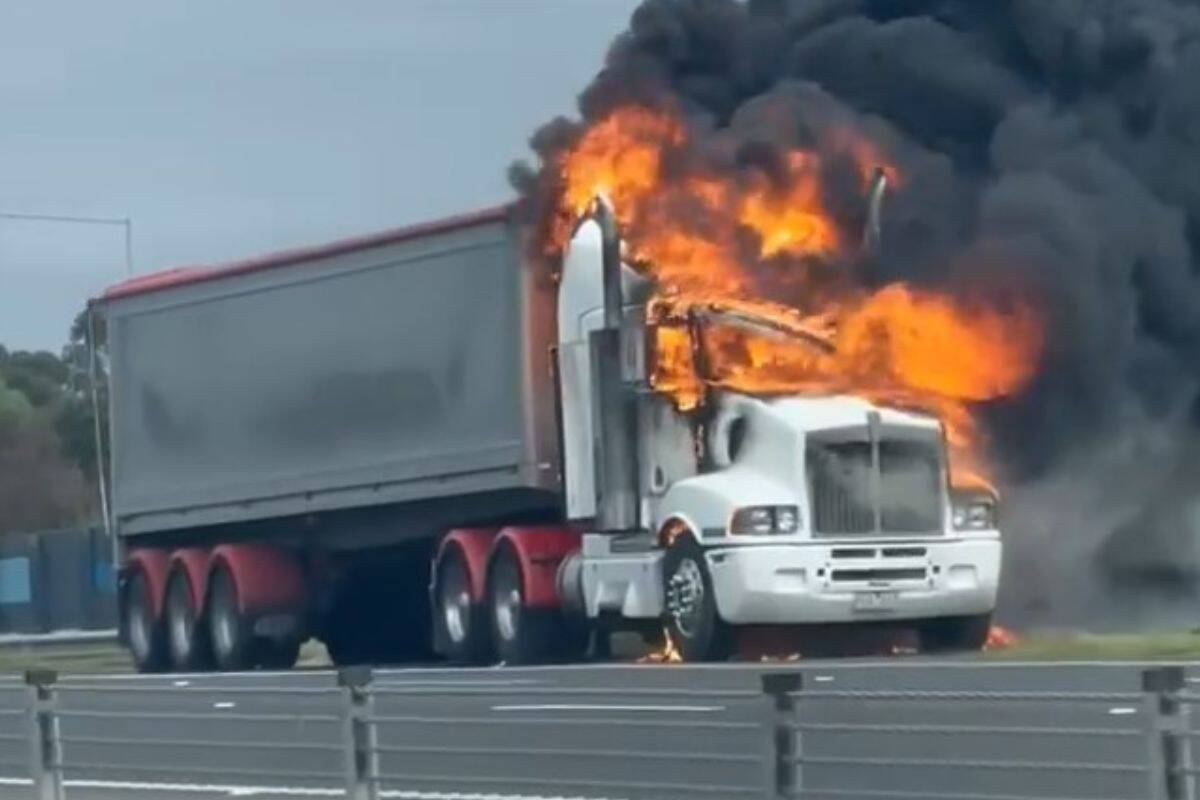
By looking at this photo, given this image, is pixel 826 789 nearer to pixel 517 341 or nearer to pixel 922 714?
pixel 922 714

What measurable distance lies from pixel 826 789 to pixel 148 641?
2340 cm

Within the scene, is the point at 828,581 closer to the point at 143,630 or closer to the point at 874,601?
the point at 874,601

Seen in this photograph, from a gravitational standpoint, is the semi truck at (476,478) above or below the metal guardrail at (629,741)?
above

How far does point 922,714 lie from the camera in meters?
14.9

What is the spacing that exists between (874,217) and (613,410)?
268 centimetres

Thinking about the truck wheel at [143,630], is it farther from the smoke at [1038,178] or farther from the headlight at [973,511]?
the headlight at [973,511]

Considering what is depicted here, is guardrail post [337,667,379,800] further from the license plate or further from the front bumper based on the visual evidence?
the license plate

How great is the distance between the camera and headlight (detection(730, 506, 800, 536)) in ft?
93.1

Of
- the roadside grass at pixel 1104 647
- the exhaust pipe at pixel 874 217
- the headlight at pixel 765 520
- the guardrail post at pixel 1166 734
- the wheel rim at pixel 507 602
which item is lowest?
the guardrail post at pixel 1166 734

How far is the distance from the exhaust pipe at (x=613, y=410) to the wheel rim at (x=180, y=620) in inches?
291

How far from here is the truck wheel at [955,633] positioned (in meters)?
29.4

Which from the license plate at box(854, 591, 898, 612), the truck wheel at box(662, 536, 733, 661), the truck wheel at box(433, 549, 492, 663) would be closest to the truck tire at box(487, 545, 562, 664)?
the truck wheel at box(433, 549, 492, 663)

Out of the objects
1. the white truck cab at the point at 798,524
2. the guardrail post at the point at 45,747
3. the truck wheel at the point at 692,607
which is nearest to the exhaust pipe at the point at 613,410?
the white truck cab at the point at 798,524

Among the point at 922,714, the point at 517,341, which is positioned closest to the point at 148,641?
the point at 517,341
